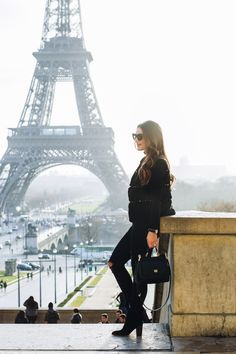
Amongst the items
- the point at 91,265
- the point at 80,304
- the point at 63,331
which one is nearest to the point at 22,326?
the point at 63,331

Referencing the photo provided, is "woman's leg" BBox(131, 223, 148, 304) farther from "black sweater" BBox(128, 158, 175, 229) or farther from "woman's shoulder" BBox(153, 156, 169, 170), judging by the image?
"woman's shoulder" BBox(153, 156, 169, 170)

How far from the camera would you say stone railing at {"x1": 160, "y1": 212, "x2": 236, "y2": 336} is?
5055 mm

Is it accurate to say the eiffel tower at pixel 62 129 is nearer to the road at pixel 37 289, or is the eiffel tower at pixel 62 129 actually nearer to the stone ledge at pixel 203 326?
the road at pixel 37 289

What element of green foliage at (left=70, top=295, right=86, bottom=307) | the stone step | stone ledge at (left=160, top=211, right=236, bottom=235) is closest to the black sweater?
stone ledge at (left=160, top=211, right=236, bottom=235)

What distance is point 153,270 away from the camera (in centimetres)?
496

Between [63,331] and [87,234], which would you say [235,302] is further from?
[87,234]

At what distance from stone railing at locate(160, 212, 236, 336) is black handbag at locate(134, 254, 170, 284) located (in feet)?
0.56

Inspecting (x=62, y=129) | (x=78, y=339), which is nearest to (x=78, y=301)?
(x=78, y=339)

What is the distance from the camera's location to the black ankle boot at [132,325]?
5223mm

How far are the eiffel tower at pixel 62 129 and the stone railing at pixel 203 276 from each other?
61.6 meters

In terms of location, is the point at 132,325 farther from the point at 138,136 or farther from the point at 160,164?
the point at 138,136

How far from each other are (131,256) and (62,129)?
64.7 metres

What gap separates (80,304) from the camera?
30406mm

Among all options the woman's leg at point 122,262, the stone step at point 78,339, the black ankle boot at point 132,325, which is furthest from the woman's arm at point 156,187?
the stone step at point 78,339
